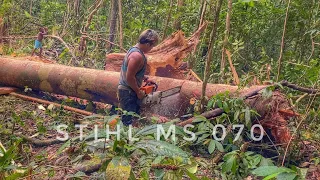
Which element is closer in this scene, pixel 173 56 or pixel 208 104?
pixel 208 104

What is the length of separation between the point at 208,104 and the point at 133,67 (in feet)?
3.71

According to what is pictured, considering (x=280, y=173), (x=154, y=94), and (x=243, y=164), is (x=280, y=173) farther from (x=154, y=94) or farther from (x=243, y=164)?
(x=154, y=94)

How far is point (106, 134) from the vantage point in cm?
227


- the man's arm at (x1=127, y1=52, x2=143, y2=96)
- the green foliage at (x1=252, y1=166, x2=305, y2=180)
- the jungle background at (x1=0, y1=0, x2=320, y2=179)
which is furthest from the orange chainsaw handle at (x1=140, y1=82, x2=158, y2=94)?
the green foliage at (x1=252, y1=166, x2=305, y2=180)

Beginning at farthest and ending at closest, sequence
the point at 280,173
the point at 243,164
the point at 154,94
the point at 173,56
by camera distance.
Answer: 1. the point at 173,56
2. the point at 154,94
3. the point at 243,164
4. the point at 280,173

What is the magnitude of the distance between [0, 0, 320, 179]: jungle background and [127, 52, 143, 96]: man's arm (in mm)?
639

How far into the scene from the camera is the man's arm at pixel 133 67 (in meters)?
4.41

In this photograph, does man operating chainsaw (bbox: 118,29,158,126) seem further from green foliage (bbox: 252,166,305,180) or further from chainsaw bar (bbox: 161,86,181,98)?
green foliage (bbox: 252,166,305,180)

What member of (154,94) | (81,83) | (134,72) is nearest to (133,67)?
(134,72)

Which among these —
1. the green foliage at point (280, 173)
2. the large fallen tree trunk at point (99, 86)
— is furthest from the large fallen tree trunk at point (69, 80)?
the green foliage at point (280, 173)

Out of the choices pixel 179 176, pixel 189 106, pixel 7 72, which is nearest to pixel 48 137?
pixel 189 106

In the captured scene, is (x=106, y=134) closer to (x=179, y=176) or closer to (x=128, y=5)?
(x=179, y=176)

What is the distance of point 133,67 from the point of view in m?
4.43

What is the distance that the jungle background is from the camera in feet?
7.75
